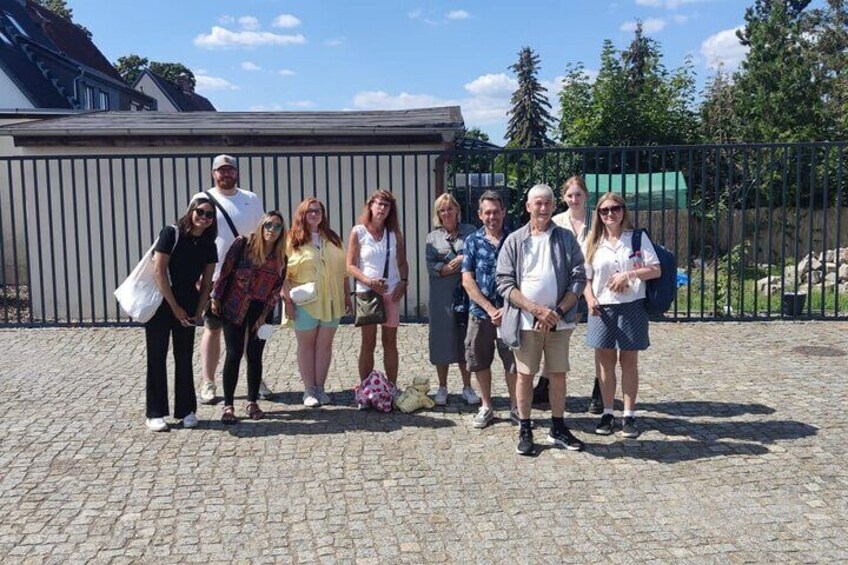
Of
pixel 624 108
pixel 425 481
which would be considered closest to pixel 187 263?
pixel 425 481

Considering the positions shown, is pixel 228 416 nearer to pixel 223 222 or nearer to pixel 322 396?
pixel 322 396

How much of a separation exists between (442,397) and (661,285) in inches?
76.2

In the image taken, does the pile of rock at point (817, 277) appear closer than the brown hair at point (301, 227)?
No

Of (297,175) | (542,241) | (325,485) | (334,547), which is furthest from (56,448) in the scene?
(297,175)

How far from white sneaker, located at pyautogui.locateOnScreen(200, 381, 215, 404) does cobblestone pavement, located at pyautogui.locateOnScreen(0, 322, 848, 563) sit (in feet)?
0.62

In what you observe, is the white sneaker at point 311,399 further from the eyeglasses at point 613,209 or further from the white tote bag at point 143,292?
the eyeglasses at point 613,209

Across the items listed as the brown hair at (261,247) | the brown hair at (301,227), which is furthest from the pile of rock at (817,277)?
the brown hair at (261,247)

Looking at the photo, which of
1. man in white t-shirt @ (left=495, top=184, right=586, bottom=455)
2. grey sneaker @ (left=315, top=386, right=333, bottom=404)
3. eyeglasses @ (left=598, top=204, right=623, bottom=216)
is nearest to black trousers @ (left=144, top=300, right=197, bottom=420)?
grey sneaker @ (left=315, top=386, right=333, bottom=404)

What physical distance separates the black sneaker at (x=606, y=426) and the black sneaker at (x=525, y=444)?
587 millimetres

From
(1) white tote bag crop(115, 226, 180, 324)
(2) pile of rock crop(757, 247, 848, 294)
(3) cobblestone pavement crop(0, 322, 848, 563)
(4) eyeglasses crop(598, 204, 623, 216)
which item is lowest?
(3) cobblestone pavement crop(0, 322, 848, 563)

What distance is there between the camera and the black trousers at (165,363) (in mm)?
5672

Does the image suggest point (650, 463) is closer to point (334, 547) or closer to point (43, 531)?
point (334, 547)

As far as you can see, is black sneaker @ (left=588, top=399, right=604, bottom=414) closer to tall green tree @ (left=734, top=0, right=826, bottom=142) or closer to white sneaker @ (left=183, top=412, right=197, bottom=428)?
white sneaker @ (left=183, top=412, right=197, bottom=428)

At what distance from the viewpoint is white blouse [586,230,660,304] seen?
5320 mm
